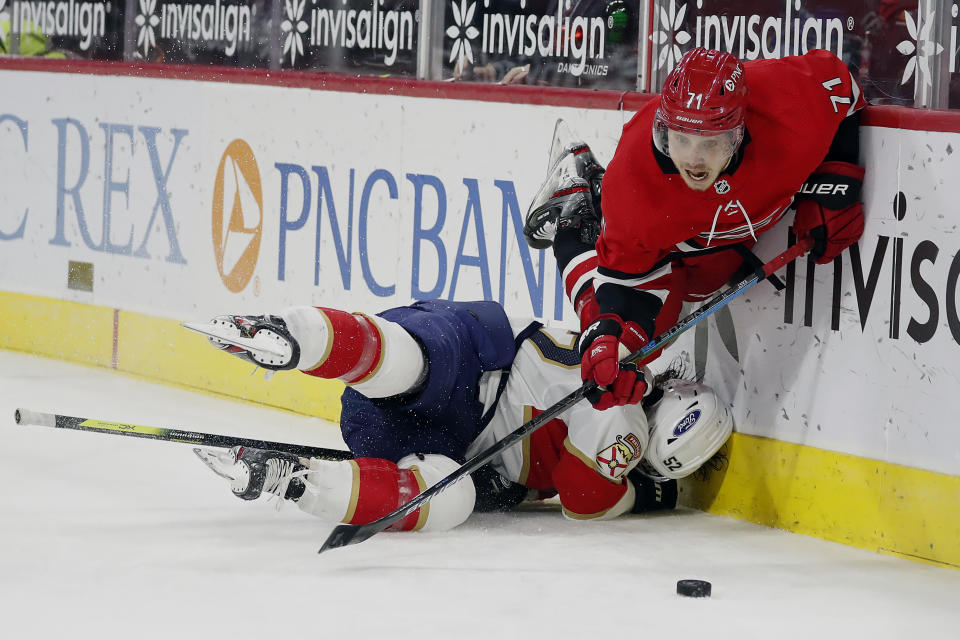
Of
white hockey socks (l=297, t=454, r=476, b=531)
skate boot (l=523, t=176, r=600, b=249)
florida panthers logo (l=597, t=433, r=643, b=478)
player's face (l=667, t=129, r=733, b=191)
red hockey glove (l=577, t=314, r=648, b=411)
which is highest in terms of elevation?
player's face (l=667, t=129, r=733, b=191)

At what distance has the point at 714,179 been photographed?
3311 mm

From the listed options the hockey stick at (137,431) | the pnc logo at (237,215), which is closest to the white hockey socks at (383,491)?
the hockey stick at (137,431)

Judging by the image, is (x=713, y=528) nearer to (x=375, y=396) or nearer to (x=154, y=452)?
(x=375, y=396)

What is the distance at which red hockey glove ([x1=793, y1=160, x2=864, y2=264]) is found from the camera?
3357 millimetres

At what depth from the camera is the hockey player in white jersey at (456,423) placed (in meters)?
3.29

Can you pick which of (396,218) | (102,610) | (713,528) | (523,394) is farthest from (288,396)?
(102,610)

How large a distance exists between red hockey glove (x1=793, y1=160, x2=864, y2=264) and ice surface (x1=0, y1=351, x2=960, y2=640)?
674 millimetres

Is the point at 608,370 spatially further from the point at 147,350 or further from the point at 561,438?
the point at 147,350

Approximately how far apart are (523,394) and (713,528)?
545 mm

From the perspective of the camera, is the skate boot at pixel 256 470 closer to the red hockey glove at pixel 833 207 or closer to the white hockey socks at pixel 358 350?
the white hockey socks at pixel 358 350

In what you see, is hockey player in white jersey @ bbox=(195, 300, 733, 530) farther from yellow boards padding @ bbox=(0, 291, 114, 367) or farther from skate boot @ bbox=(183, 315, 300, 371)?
yellow boards padding @ bbox=(0, 291, 114, 367)

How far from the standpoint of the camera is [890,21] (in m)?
3.44

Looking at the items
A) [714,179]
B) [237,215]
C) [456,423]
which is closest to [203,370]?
[237,215]

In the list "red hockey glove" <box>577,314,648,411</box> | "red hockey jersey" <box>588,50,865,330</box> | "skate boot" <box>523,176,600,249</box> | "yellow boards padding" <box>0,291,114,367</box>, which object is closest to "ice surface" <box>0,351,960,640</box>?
"red hockey glove" <box>577,314,648,411</box>
